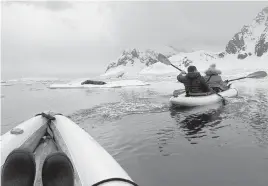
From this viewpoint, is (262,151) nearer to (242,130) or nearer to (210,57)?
(242,130)

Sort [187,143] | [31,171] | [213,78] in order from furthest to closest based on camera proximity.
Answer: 1. [213,78]
2. [187,143]
3. [31,171]

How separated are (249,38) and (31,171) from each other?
208m

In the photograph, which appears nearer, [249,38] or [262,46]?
[262,46]

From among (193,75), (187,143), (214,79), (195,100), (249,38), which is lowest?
(187,143)

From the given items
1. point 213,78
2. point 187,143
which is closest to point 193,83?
point 213,78

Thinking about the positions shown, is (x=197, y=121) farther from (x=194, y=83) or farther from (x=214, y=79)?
(x=214, y=79)

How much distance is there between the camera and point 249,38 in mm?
186125

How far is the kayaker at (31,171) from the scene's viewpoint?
270cm

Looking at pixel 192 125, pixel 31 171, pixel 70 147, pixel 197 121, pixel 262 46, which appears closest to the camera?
pixel 31 171

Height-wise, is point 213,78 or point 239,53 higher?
point 239,53

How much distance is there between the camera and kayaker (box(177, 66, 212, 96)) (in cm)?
1106

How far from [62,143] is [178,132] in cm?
393

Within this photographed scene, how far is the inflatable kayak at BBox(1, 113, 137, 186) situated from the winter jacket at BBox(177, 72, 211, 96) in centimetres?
670

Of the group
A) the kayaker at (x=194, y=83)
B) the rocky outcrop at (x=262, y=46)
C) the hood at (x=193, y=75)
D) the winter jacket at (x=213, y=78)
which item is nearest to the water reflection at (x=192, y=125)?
the kayaker at (x=194, y=83)
